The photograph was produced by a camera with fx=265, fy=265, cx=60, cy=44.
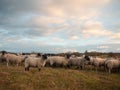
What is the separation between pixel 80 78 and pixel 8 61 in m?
16.5

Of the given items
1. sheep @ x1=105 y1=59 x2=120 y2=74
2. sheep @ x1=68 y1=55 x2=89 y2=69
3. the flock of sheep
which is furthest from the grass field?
sheep @ x1=68 y1=55 x2=89 y2=69

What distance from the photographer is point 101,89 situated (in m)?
27.8

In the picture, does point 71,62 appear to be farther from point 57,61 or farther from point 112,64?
point 112,64

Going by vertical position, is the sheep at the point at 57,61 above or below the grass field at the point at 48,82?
above

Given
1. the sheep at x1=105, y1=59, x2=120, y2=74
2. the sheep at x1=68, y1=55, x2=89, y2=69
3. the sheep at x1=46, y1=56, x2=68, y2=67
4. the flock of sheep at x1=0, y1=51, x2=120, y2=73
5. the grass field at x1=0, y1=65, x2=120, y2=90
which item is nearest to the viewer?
the grass field at x1=0, y1=65, x2=120, y2=90

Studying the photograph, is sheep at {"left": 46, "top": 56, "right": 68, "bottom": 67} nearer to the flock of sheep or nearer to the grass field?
the flock of sheep

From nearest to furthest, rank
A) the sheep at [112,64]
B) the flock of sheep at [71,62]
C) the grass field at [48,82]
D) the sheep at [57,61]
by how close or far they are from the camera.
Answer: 1. the grass field at [48,82]
2. the sheep at [112,64]
3. the flock of sheep at [71,62]
4. the sheep at [57,61]

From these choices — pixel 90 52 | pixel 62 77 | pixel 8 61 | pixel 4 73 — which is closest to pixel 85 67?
pixel 8 61

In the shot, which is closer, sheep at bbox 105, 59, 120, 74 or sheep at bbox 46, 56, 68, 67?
sheep at bbox 105, 59, 120, 74

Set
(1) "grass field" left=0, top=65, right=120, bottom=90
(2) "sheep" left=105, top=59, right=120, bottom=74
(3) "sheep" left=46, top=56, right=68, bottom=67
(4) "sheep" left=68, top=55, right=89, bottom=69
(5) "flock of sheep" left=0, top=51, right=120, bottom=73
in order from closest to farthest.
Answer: (1) "grass field" left=0, top=65, right=120, bottom=90 < (2) "sheep" left=105, top=59, right=120, bottom=74 < (5) "flock of sheep" left=0, top=51, right=120, bottom=73 < (3) "sheep" left=46, top=56, right=68, bottom=67 < (4) "sheep" left=68, top=55, right=89, bottom=69

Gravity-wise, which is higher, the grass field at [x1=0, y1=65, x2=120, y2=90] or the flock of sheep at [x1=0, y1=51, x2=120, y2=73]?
the flock of sheep at [x1=0, y1=51, x2=120, y2=73]

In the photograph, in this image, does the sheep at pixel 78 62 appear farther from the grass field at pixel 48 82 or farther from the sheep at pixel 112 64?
the grass field at pixel 48 82

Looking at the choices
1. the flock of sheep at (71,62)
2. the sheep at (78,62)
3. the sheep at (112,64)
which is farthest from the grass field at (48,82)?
the sheep at (78,62)

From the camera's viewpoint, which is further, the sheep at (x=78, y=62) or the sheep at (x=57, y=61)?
the sheep at (x=78, y=62)
